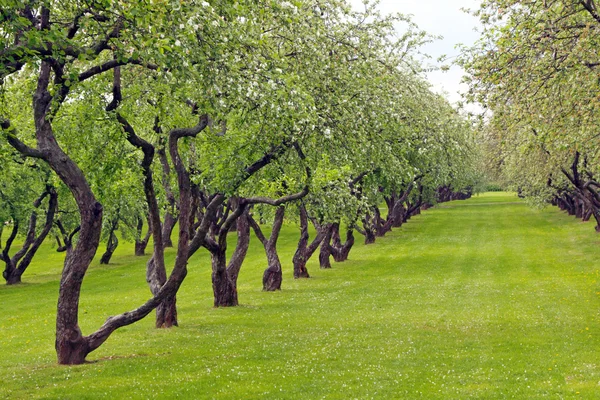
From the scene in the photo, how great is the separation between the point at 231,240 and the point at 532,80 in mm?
55954

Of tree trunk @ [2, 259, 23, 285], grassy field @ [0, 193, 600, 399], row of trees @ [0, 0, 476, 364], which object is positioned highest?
row of trees @ [0, 0, 476, 364]

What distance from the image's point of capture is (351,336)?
23.0 m

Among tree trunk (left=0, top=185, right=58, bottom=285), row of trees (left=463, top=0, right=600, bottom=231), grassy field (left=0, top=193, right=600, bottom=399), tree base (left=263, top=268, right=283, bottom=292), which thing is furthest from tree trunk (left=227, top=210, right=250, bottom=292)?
tree trunk (left=0, top=185, right=58, bottom=285)

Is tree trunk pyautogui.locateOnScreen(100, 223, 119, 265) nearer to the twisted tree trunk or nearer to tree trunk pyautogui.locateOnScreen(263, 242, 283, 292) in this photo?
the twisted tree trunk

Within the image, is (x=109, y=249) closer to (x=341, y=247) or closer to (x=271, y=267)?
(x=341, y=247)

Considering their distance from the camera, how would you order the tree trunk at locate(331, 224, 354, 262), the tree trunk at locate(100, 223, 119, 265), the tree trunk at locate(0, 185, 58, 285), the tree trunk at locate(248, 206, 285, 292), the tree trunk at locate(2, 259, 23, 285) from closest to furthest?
the tree trunk at locate(248, 206, 285, 292), the tree trunk at locate(0, 185, 58, 285), the tree trunk at locate(2, 259, 23, 285), the tree trunk at locate(331, 224, 354, 262), the tree trunk at locate(100, 223, 119, 265)

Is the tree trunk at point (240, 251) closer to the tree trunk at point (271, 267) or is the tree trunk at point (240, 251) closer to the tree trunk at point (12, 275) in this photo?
the tree trunk at point (271, 267)

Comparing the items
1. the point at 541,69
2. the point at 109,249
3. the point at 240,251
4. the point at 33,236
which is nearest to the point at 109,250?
the point at 109,249

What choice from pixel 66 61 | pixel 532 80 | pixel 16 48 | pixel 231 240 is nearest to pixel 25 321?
pixel 66 61

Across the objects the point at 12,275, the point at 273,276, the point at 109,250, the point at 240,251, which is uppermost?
the point at 240,251

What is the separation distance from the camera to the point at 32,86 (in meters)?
18.6

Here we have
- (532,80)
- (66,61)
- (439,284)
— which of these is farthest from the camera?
(439,284)

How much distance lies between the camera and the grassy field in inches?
616

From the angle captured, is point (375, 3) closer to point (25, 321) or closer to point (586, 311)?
point (586, 311)
